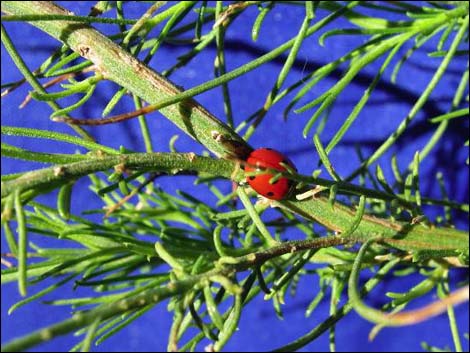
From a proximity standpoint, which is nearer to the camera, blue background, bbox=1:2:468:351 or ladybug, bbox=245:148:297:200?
ladybug, bbox=245:148:297:200

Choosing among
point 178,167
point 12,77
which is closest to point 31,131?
point 178,167

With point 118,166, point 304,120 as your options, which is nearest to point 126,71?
point 118,166

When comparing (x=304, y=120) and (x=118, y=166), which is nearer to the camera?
(x=118, y=166)

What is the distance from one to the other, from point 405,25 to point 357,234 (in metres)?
0.14

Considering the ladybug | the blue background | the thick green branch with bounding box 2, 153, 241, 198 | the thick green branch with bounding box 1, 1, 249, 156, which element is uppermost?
the blue background

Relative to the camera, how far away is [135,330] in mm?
611

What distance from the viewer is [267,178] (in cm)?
25

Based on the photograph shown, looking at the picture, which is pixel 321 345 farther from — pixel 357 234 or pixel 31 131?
pixel 31 131

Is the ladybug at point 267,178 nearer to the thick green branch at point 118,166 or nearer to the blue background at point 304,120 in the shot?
the thick green branch at point 118,166

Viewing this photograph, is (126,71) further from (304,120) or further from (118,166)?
(304,120)

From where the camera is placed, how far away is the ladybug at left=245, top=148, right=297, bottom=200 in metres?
0.25

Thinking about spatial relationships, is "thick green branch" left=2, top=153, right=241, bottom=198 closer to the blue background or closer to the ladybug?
the ladybug

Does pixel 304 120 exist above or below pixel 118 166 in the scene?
above

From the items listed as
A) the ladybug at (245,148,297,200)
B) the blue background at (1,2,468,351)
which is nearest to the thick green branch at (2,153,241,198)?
the ladybug at (245,148,297,200)
